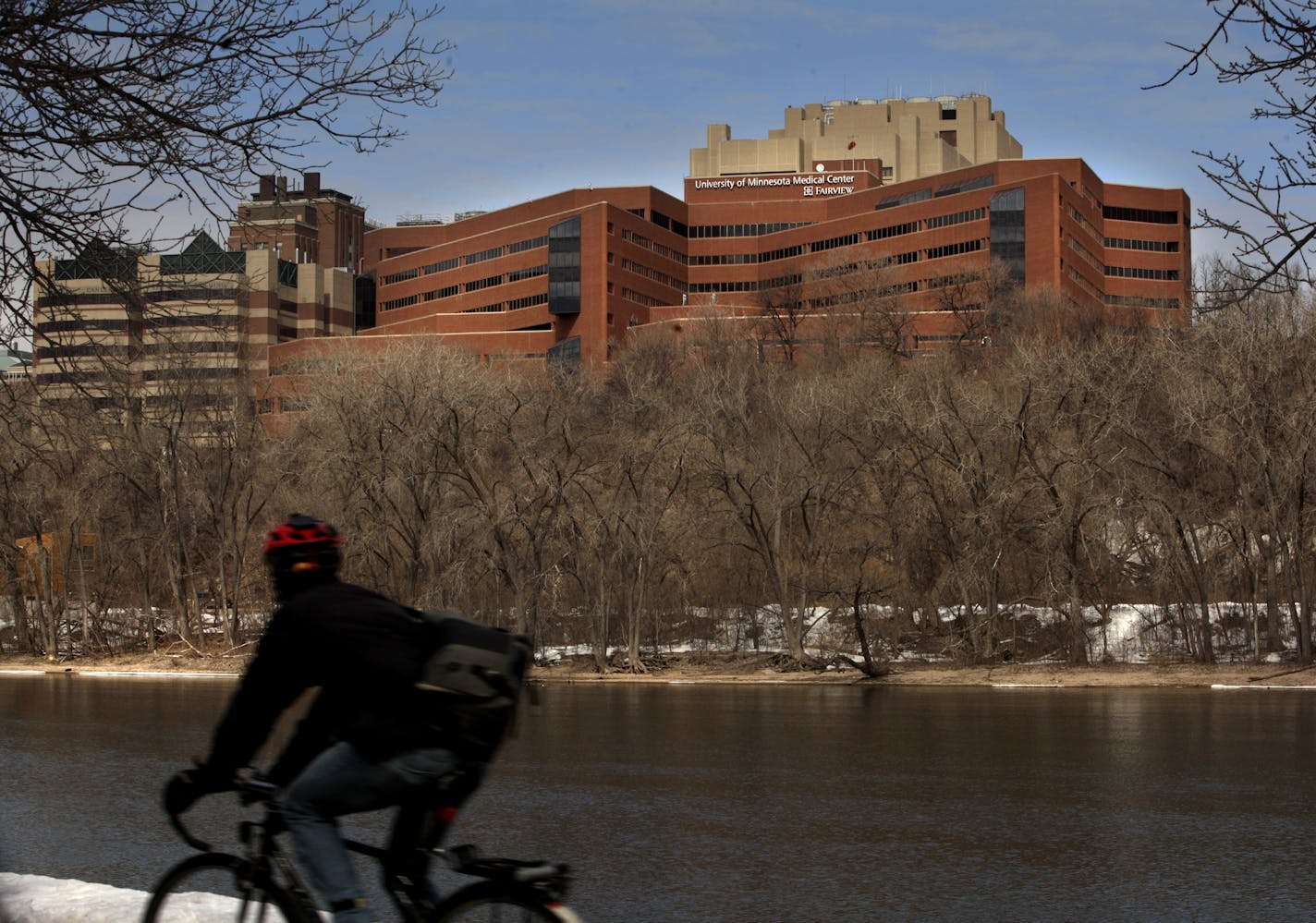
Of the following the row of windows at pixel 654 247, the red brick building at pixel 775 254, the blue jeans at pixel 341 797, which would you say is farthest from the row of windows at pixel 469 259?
the blue jeans at pixel 341 797

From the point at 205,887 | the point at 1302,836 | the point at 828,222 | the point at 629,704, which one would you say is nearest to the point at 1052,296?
the point at 828,222

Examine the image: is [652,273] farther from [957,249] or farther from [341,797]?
[341,797]

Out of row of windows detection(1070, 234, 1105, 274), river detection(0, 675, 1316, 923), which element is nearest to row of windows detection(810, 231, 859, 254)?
row of windows detection(1070, 234, 1105, 274)

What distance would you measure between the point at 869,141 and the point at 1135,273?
201 feet

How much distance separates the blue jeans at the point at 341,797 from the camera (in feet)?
17.6

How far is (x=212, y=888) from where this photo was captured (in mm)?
6438

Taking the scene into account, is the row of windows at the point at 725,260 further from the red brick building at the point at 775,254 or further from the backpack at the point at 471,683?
the backpack at the point at 471,683

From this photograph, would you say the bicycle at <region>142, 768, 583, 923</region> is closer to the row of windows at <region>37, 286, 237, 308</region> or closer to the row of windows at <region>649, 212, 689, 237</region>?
the row of windows at <region>37, 286, 237, 308</region>

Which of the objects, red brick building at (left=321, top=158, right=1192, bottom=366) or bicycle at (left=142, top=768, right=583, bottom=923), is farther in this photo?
red brick building at (left=321, top=158, right=1192, bottom=366)

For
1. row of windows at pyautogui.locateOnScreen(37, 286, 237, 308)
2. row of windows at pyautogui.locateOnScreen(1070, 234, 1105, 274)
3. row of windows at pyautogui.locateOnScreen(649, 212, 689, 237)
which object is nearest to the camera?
row of windows at pyautogui.locateOnScreen(37, 286, 237, 308)

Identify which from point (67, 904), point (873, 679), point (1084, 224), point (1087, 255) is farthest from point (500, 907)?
point (1084, 224)

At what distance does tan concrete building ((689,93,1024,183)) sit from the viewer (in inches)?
7126

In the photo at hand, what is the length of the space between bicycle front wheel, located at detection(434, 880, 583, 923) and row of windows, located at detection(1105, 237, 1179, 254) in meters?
132

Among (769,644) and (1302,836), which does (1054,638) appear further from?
(1302,836)
